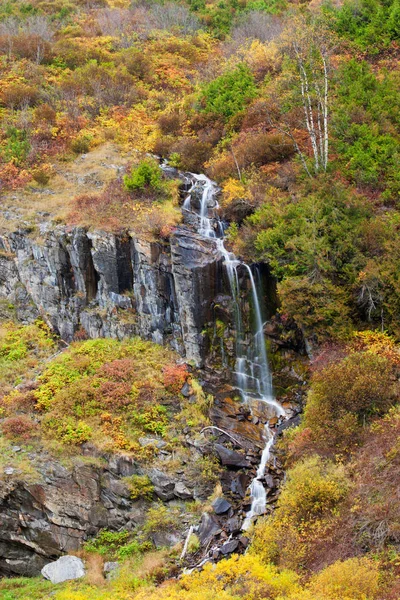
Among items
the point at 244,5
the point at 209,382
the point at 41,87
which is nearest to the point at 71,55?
the point at 41,87

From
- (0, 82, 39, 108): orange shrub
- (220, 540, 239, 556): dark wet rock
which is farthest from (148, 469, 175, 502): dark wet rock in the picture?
(0, 82, 39, 108): orange shrub

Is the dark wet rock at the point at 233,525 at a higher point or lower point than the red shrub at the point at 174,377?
lower

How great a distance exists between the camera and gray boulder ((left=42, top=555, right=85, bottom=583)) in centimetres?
1388

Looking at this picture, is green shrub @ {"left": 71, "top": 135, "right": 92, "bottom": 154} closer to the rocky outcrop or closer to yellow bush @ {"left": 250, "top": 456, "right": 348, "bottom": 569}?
the rocky outcrop

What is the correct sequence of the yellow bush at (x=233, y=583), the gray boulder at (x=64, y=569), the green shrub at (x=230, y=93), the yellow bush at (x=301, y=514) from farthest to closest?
the green shrub at (x=230, y=93)
the gray boulder at (x=64, y=569)
the yellow bush at (x=301, y=514)
the yellow bush at (x=233, y=583)

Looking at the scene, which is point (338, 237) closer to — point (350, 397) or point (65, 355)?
point (350, 397)

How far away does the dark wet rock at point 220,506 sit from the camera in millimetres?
14742

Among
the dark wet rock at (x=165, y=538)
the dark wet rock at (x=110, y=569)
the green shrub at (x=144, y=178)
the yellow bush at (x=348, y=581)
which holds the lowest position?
the dark wet rock at (x=110, y=569)

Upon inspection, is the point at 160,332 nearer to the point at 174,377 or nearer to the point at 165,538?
the point at 174,377

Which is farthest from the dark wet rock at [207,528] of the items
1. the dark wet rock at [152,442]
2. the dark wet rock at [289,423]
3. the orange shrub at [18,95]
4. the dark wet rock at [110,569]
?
the orange shrub at [18,95]

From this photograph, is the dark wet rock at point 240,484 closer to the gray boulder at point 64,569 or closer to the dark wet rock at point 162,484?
the dark wet rock at point 162,484

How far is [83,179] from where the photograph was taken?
25.4 meters

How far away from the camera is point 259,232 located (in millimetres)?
20266

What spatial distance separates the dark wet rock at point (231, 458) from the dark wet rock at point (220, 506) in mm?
1319
